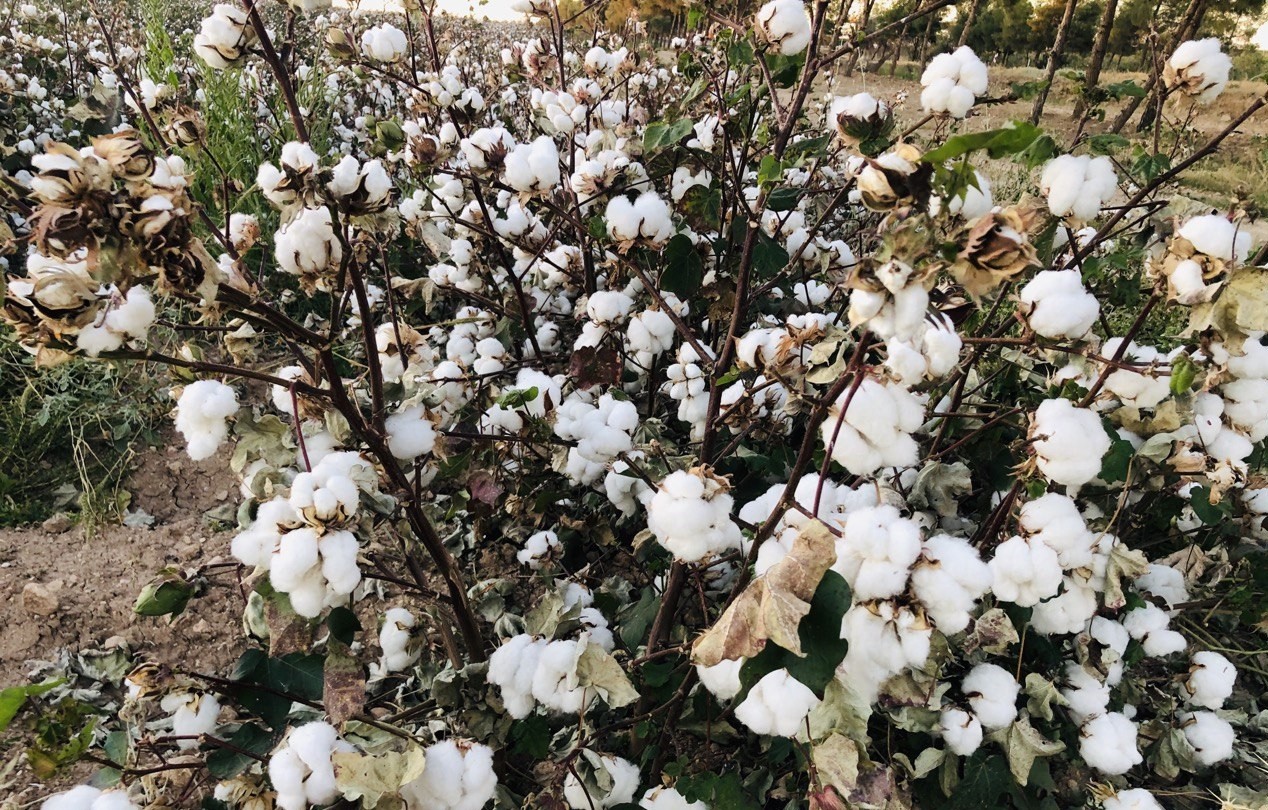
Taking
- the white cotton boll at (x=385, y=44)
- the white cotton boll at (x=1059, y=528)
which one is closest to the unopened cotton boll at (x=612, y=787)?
the white cotton boll at (x=1059, y=528)

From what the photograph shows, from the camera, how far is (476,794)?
1048mm

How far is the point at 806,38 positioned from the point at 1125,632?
1.28m

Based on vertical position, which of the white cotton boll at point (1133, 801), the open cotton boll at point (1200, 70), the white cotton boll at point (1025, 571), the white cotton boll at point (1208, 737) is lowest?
the white cotton boll at point (1208, 737)

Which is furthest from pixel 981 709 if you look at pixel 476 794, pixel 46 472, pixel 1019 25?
pixel 1019 25

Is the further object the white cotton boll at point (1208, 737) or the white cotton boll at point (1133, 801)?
the white cotton boll at point (1208, 737)

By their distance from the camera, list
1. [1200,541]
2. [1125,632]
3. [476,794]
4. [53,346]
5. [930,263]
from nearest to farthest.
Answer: [930,263] < [53,346] < [476,794] < [1125,632] < [1200,541]

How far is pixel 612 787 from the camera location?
1.31 metres

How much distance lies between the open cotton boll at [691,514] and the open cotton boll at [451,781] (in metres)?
0.41

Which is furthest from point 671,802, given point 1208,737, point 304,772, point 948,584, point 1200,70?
point 1200,70

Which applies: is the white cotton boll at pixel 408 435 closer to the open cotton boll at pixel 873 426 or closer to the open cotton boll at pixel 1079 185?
the open cotton boll at pixel 873 426

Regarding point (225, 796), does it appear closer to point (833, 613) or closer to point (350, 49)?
point (833, 613)

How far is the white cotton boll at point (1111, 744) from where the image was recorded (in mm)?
1368

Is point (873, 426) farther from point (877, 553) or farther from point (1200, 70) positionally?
point (1200, 70)

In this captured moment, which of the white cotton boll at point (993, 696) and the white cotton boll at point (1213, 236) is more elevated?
the white cotton boll at point (1213, 236)
